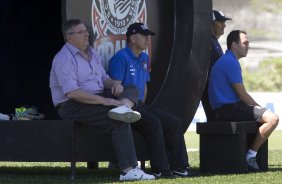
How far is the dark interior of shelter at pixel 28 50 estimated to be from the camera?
11.4m

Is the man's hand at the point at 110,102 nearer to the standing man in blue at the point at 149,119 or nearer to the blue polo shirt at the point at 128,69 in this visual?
the standing man in blue at the point at 149,119

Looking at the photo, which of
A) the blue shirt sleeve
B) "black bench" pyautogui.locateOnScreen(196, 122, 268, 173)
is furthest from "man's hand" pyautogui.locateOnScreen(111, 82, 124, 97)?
the blue shirt sleeve

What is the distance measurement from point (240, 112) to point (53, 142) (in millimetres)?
2277

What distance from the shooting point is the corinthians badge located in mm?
9836

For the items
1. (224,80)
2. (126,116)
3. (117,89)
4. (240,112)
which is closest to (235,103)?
(240,112)

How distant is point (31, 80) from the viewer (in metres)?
11.6

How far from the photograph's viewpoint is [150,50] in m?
10.7

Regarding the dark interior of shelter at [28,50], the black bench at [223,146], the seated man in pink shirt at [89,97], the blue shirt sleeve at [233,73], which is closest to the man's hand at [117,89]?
the seated man in pink shirt at [89,97]

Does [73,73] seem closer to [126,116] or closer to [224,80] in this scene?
[126,116]

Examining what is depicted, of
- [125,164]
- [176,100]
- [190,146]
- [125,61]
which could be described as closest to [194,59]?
[176,100]

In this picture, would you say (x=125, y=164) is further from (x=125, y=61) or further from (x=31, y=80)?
(x=31, y=80)

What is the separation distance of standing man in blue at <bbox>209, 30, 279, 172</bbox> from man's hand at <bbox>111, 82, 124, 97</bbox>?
5.66 feet

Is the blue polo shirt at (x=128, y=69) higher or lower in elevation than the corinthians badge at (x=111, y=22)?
lower

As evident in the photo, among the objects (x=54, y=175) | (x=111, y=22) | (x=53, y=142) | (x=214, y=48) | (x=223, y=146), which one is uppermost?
(x=111, y=22)
